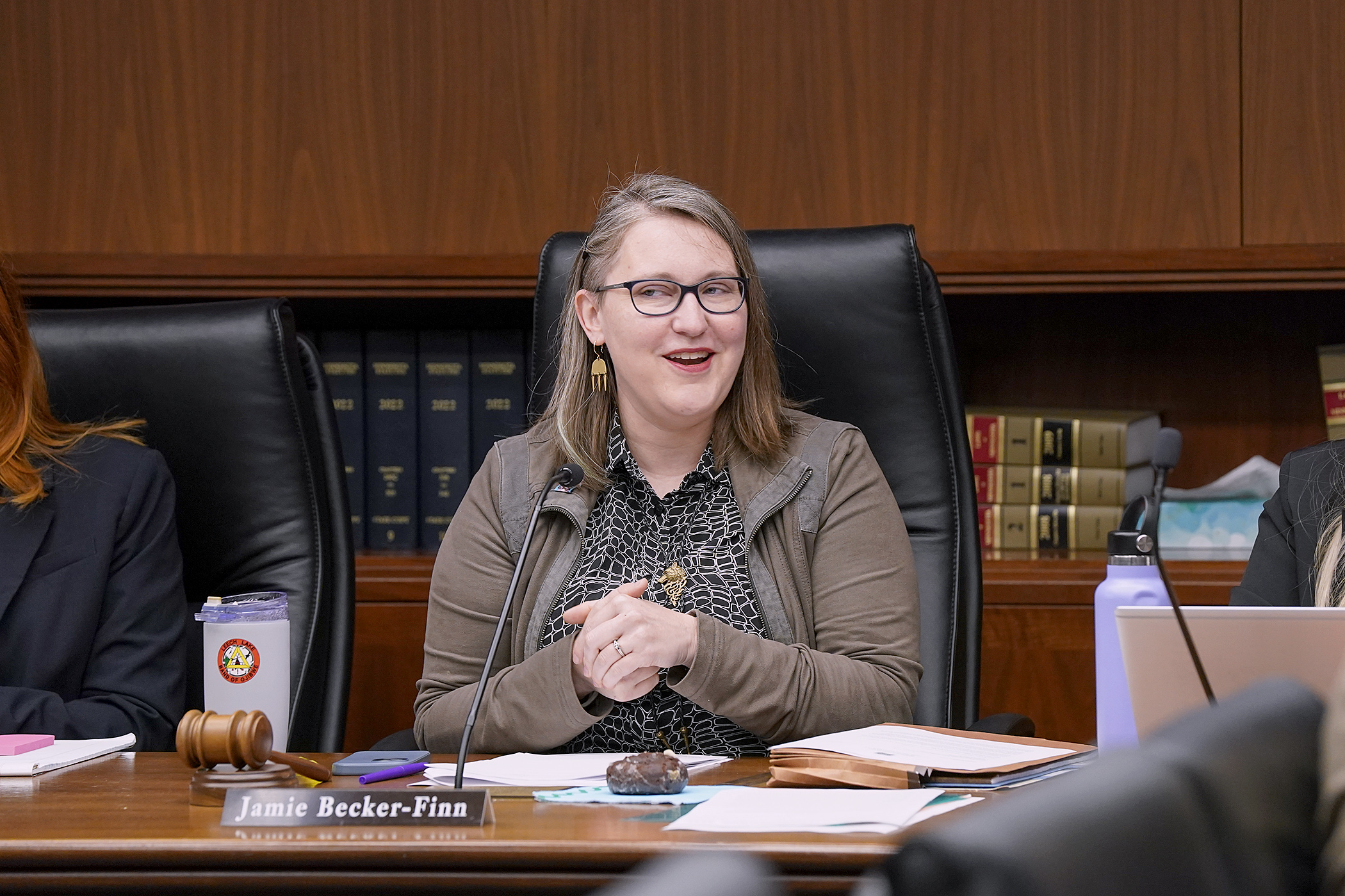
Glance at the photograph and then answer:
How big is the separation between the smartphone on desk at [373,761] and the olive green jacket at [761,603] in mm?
170

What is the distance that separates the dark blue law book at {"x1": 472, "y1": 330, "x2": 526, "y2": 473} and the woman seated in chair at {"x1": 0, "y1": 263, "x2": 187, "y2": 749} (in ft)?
2.53

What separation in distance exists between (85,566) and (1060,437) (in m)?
1.60

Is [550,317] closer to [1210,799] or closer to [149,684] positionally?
[149,684]

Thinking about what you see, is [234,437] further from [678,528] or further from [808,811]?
[808,811]

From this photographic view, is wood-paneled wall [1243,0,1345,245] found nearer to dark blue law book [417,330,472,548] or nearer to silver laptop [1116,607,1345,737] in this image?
dark blue law book [417,330,472,548]

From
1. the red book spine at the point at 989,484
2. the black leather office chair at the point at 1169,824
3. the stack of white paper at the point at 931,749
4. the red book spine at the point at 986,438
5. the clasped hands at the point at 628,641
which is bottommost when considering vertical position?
the stack of white paper at the point at 931,749

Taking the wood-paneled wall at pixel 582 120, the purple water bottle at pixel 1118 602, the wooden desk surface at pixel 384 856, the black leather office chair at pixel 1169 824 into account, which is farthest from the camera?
the wood-paneled wall at pixel 582 120

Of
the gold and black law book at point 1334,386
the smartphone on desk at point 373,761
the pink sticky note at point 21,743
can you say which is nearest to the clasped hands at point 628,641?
the smartphone on desk at point 373,761

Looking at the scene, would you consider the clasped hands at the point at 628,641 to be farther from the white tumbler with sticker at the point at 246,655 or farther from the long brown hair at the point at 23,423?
the long brown hair at the point at 23,423

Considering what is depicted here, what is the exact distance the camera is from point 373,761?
1.26 m

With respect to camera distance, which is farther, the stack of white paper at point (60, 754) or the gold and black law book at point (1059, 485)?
the gold and black law book at point (1059, 485)

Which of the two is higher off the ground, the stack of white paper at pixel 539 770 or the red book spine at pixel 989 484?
the red book spine at pixel 989 484

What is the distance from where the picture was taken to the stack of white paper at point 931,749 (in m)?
1.10

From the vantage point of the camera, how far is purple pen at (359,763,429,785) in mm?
1184
